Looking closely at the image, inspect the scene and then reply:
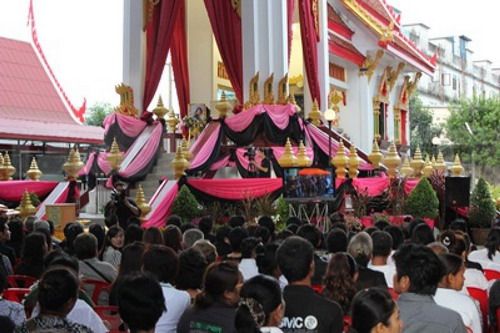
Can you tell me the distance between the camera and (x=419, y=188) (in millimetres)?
14789

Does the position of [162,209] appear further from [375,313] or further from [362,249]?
[375,313]

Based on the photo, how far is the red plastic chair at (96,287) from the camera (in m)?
5.61

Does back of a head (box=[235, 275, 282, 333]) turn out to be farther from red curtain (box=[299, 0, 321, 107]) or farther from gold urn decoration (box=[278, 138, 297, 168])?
red curtain (box=[299, 0, 321, 107])

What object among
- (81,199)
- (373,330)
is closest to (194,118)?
(81,199)

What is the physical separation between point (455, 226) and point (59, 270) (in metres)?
6.31

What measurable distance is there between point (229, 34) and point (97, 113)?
1220 inches

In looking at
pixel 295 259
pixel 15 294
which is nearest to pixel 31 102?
pixel 15 294

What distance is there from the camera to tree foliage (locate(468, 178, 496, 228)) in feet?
47.9

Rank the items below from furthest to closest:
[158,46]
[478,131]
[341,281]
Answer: [478,131] < [158,46] < [341,281]

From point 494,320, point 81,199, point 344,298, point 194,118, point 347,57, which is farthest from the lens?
point 347,57

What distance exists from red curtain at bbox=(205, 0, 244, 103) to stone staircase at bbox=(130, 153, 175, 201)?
105 inches

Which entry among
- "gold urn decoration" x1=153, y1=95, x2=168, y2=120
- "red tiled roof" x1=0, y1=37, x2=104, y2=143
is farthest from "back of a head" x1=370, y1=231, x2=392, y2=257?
"red tiled roof" x1=0, y1=37, x2=104, y2=143

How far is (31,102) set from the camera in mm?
28266

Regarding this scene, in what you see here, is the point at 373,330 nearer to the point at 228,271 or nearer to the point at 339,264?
the point at 228,271
